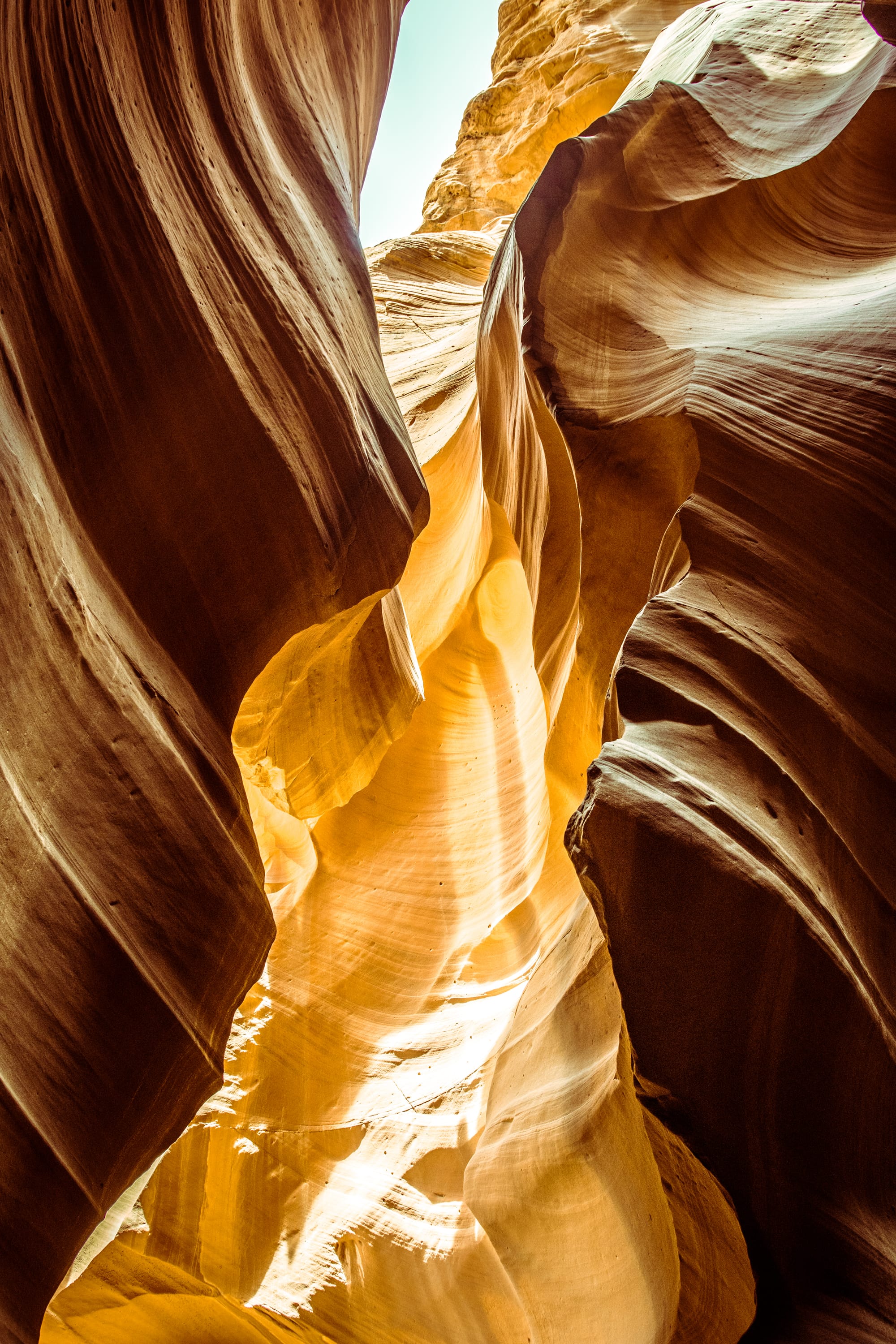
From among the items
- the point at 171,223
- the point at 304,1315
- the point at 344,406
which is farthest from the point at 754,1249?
the point at 171,223

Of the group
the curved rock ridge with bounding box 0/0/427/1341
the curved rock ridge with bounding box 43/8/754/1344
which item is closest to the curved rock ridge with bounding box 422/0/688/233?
the curved rock ridge with bounding box 43/8/754/1344

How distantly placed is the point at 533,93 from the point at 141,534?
5362 millimetres

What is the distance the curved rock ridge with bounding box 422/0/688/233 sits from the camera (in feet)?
16.5

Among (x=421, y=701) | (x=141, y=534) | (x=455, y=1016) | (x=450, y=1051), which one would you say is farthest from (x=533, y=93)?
(x=450, y=1051)

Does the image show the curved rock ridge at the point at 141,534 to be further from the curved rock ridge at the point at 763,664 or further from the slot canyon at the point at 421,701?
the curved rock ridge at the point at 763,664

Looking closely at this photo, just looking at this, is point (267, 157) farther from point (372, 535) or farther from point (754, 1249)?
point (754, 1249)

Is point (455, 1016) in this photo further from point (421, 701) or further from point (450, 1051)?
point (421, 701)

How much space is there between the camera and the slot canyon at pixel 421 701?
1.41 metres

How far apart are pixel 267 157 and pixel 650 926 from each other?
2.09 m

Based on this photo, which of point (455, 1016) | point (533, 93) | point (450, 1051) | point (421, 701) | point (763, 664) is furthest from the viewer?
point (533, 93)

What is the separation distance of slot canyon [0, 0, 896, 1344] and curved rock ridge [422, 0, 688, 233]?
198 cm

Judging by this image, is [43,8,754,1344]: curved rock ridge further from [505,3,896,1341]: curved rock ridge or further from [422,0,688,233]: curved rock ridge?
[422,0,688,233]: curved rock ridge

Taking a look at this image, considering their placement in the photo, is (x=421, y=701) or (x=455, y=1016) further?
(x=421, y=701)

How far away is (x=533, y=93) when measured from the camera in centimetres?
559
